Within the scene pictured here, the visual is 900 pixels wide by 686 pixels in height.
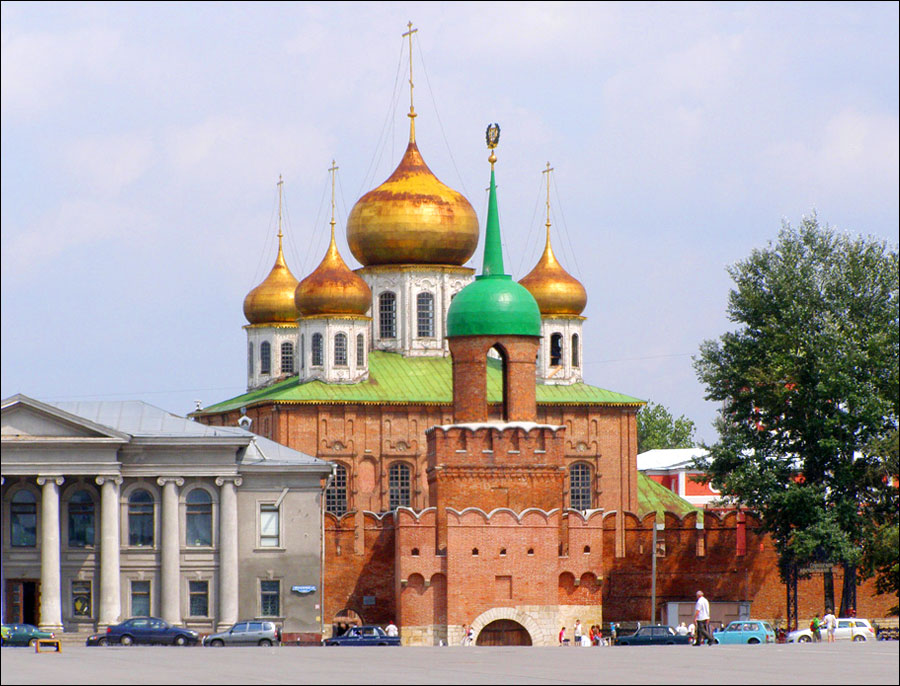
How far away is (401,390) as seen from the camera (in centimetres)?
7744

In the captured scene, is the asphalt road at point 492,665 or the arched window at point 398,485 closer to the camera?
the asphalt road at point 492,665

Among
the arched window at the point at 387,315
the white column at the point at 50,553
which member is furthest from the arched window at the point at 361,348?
the white column at the point at 50,553

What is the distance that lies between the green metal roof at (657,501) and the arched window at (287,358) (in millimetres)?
16117

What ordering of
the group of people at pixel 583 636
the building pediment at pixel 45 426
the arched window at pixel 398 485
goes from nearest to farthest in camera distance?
the building pediment at pixel 45 426, the group of people at pixel 583 636, the arched window at pixel 398 485

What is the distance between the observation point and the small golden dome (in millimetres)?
84812

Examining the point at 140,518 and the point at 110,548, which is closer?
the point at 110,548

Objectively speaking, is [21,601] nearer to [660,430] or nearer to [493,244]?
[493,244]

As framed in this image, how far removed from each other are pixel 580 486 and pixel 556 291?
31.8 ft

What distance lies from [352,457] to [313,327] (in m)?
6.02

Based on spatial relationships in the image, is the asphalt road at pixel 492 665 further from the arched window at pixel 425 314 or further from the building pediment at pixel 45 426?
the arched window at pixel 425 314

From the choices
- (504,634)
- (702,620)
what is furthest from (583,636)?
(702,620)

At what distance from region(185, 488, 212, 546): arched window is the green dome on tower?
9.97 meters

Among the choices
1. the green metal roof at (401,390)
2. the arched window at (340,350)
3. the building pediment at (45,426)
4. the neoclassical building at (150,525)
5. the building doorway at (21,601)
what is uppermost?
the arched window at (340,350)

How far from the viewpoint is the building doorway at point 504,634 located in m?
61.2
